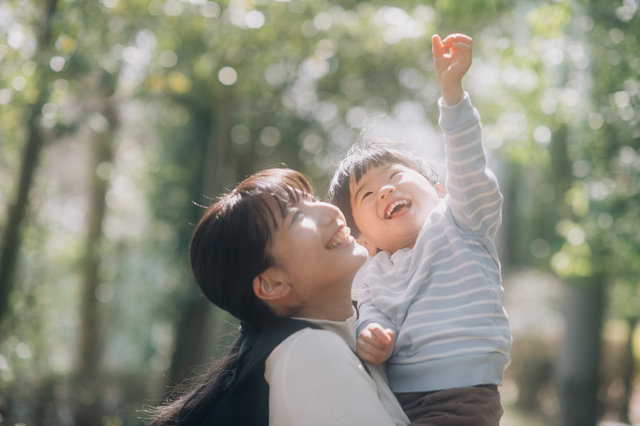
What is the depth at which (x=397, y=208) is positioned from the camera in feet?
4.94

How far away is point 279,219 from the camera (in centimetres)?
130

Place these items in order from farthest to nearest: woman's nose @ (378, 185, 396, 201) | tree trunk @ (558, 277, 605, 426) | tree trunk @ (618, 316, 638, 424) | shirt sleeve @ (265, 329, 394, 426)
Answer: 1. tree trunk @ (618, 316, 638, 424)
2. tree trunk @ (558, 277, 605, 426)
3. woman's nose @ (378, 185, 396, 201)
4. shirt sleeve @ (265, 329, 394, 426)

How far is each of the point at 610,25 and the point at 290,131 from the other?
13.2ft

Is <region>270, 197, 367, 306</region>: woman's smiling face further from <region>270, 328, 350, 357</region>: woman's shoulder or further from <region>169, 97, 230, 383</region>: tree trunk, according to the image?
<region>169, 97, 230, 383</region>: tree trunk

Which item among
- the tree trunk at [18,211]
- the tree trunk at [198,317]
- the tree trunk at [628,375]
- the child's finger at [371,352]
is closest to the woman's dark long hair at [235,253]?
the child's finger at [371,352]

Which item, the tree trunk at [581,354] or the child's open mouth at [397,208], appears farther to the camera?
the tree trunk at [581,354]

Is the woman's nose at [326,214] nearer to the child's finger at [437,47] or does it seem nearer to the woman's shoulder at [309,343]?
the woman's shoulder at [309,343]

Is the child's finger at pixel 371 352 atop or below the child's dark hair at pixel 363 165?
below

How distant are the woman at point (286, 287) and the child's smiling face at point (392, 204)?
18 cm

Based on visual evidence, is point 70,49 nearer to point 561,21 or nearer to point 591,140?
point 561,21

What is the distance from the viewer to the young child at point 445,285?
1.31 m

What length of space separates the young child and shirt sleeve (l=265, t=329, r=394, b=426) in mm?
122

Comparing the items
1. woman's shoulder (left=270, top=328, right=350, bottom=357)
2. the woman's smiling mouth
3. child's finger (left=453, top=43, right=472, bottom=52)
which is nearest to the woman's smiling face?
the woman's smiling mouth

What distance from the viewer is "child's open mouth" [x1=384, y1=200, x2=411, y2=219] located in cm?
149
